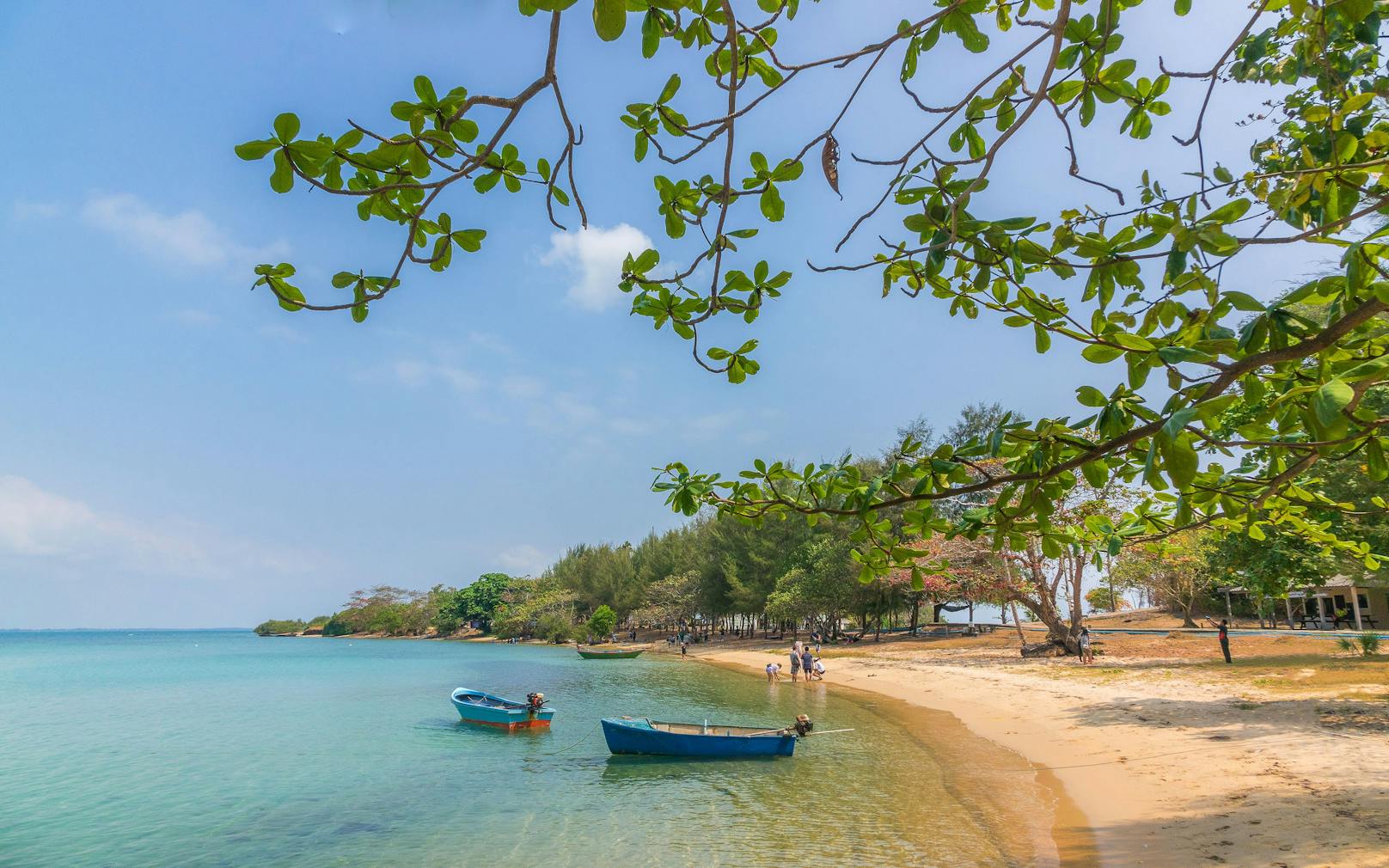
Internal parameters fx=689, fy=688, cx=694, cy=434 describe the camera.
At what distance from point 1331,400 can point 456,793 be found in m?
13.4

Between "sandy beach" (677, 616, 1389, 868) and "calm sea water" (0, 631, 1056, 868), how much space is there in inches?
65.0

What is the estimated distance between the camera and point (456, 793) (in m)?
11.9

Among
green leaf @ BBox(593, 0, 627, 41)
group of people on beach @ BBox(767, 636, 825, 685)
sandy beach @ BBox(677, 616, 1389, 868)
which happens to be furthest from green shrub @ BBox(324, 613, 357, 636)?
green leaf @ BBox(593, 0, 627, 41)

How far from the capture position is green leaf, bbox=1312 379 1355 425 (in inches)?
51.0

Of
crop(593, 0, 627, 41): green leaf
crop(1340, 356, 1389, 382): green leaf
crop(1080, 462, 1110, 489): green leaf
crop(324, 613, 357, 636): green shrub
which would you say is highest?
crop(593, 0, 627, 41): green leaf

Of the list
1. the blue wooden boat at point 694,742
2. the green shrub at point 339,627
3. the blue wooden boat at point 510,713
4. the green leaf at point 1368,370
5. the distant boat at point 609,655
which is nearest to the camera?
the green leaf at point 1368,370

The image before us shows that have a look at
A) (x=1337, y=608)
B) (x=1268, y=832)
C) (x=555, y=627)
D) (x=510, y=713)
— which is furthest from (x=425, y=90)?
(x=555, y=627)

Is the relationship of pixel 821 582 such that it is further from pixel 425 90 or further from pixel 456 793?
pixel 425 90

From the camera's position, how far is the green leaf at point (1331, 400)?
1295 millimetres

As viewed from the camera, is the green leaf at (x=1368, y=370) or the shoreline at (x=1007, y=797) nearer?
the green leaf at (x=1368, y=370)

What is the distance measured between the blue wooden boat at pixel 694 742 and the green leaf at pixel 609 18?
43.8 feet

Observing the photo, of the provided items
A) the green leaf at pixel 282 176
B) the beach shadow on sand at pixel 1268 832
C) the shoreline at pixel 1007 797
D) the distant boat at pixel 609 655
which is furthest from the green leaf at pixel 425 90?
the distant boat at pixel 609 655

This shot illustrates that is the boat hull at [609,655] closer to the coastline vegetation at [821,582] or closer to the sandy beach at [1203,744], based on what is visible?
the coastline vegetation at [821,582]

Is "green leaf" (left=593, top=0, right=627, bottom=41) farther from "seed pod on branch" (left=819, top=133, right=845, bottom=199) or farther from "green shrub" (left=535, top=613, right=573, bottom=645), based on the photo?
"green shrub" (left=535, top=613, right=573, bottom=645)
